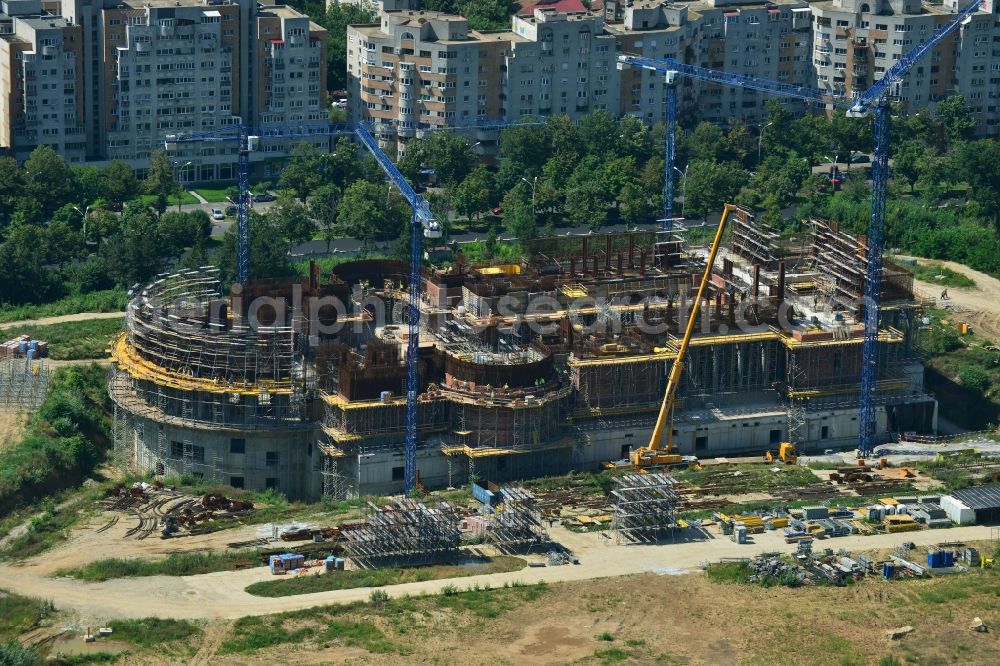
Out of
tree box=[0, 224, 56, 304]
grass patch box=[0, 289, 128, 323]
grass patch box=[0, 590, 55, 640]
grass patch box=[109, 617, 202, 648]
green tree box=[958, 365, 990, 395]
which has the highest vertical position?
tree box=[0, 224, 56, 304]

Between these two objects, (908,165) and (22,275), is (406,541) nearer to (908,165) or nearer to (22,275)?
(22,275)

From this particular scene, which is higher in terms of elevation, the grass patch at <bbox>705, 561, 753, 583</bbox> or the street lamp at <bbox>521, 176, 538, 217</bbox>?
the street lamp at <bbox>521, 176, 538, 217</bbox>

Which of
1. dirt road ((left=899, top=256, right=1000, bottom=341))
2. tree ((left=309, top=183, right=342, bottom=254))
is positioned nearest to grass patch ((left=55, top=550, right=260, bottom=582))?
tree ((left=309, top=183, right=342, bottom=254))

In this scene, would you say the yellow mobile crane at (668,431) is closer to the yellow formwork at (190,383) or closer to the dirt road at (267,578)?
the dirt road at (267,578)

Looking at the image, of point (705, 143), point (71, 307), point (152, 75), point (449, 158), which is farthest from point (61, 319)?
point (705, 143)

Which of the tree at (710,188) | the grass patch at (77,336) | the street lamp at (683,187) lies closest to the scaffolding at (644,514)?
the grass patch at (77,336)

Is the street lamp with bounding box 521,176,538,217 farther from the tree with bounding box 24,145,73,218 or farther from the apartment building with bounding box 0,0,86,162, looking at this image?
the apartment building with bounding box 0,0,86,162

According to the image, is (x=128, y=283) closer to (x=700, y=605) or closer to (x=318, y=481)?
(x=318, y=481)
